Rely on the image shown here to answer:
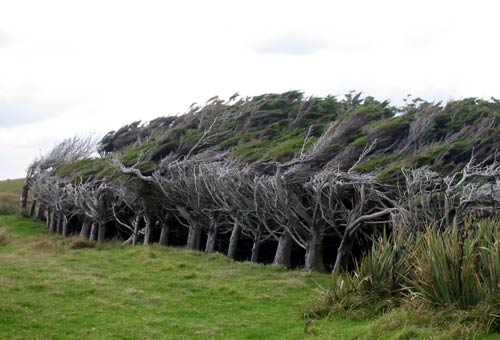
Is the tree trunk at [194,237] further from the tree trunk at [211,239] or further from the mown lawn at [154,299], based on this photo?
the mown lawn at [154,299]

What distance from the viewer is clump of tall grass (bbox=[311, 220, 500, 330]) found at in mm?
10023

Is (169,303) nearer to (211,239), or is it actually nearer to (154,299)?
(154,299)

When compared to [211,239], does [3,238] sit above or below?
below

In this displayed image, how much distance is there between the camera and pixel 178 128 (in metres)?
33.5

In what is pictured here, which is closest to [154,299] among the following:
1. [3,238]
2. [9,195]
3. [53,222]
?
[3,238]

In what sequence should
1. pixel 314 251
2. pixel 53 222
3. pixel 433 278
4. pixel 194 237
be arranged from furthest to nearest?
pixel 53 222 → pixel 194 237 → pixel 314 251 → pixel 433 278

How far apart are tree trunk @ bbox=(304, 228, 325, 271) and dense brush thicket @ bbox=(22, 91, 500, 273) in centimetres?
4

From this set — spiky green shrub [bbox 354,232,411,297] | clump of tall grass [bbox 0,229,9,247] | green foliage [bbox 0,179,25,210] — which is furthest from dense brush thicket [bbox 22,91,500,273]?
green foliage [bbox 0,179,25,210]

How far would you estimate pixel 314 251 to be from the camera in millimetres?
21797

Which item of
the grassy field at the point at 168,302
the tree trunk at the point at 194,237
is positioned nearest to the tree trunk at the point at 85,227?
the tree trunk at the point at 194,237

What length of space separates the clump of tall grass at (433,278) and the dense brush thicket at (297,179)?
1739mm

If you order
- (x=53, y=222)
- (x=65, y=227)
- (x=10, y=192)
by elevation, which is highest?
(x=10, y=192)

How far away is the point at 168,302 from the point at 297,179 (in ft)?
26.5

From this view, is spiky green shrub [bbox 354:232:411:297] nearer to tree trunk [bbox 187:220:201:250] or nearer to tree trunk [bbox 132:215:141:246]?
tree trunk [bbox 187:220:201:250]
